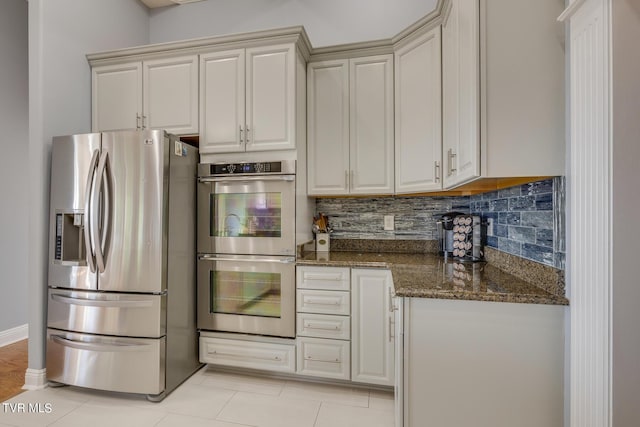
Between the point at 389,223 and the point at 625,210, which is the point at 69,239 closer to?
the point at 389,223

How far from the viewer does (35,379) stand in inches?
83.9

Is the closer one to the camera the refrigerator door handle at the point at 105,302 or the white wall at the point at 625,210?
the white wall at the point at 625,210

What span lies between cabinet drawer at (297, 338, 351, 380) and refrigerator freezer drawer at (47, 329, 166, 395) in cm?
92

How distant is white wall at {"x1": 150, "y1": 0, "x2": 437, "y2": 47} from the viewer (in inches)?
104

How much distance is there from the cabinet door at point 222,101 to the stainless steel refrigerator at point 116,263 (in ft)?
0.95

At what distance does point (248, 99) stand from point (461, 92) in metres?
1.46

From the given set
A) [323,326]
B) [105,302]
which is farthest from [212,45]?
[323,326]

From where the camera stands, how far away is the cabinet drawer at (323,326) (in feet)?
6.86

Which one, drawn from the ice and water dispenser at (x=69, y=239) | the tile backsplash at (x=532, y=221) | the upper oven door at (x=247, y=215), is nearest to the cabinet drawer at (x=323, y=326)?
the upper oven door at (x=247, y=215)

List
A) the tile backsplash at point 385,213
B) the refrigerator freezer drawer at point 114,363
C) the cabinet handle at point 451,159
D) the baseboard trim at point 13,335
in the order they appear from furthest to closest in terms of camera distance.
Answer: the baseboard trim at point 13,335 < the tile backsplash at point 385,213 < the refrigerator freezer drawer at point 114,363 < the cabinet handle at point 451,159

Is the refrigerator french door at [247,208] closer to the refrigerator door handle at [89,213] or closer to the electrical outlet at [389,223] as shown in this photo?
the refrigerator door handle at [89,213]

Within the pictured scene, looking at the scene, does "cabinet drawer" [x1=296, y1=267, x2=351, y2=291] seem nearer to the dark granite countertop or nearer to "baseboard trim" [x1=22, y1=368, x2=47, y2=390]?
the dark granite countertop

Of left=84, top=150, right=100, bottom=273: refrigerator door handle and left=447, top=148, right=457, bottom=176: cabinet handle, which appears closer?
left=447, top=148, right=457, bottom=176: cabinet handle

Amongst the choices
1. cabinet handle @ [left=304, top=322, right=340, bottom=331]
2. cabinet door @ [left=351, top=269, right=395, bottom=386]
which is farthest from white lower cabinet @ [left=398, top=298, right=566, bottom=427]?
cabinet handle @ [left=304, top=322, right=340, bottom=331]
